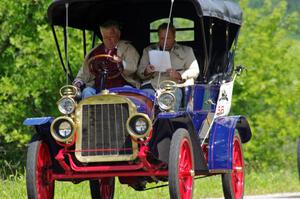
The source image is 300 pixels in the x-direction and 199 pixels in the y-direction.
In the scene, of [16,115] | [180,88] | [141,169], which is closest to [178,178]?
[141,169]

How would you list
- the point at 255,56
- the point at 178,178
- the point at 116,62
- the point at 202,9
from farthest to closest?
the point at 255,56 < the point at 116,62 < the point at 202,9 < the point at 178,178

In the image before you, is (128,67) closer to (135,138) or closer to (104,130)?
(104,130)

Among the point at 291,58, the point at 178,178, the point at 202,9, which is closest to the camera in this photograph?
the point at 178,178

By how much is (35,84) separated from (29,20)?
169 centimetres

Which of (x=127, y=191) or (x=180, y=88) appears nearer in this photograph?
(x=180, y=88)

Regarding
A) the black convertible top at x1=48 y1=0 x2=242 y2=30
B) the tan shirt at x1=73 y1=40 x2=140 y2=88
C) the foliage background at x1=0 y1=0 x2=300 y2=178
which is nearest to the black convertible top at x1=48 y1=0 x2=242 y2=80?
the black convertible top at x1=48 y1=0 x2=242 y2=30

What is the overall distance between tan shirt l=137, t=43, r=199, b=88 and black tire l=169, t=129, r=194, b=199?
47.7 inches

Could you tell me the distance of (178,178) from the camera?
9586mm

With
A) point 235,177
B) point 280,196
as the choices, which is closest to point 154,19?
point 235,177

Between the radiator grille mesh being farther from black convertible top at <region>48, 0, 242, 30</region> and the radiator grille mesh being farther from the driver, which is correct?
black convertible top at <region>48, 0, 242, 30</region>

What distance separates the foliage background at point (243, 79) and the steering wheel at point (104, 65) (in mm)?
7994

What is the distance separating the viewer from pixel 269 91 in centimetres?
4147

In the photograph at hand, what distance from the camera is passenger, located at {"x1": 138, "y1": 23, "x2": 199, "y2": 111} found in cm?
1105

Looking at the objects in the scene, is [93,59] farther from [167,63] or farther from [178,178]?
[178,178]
